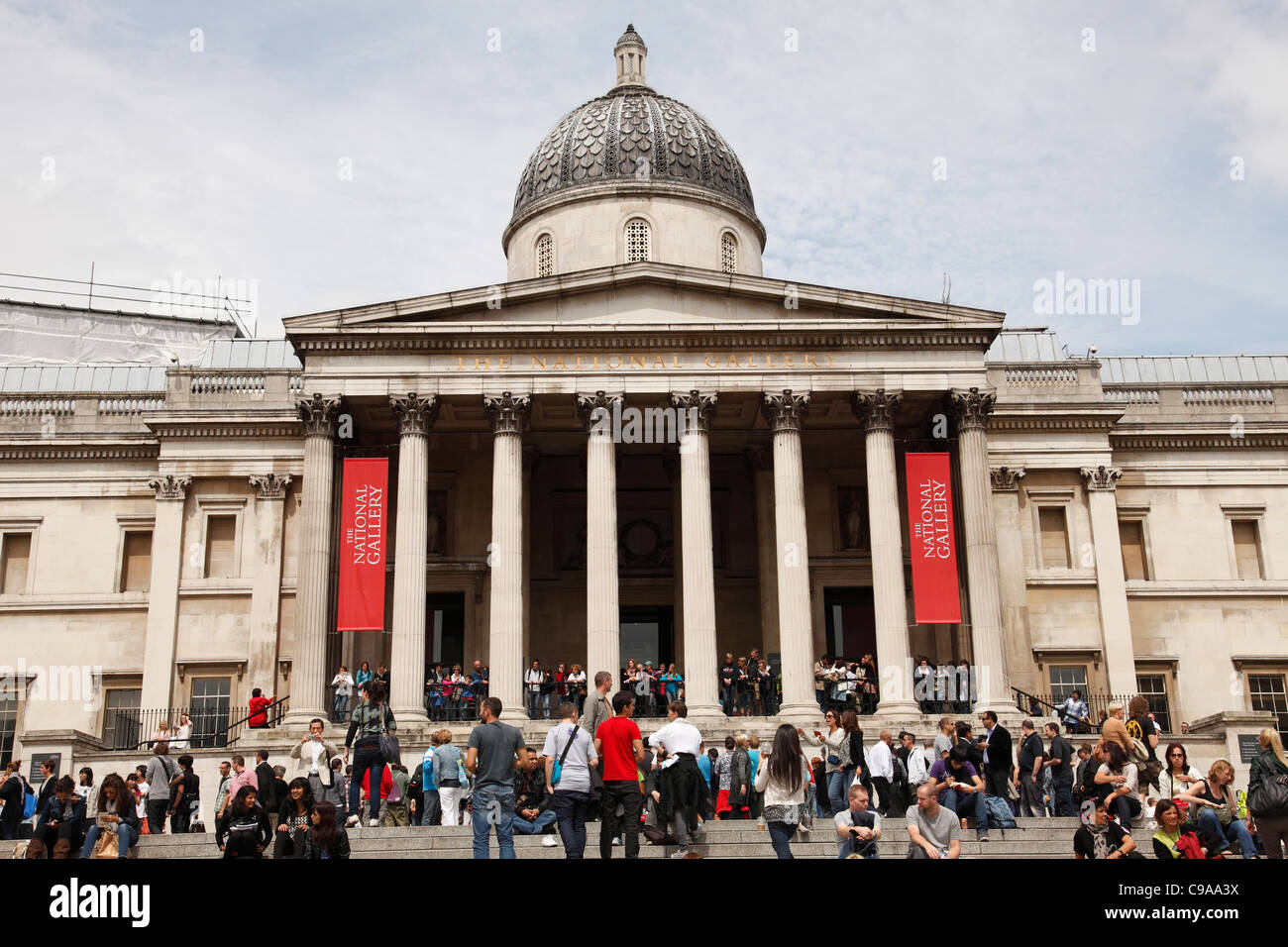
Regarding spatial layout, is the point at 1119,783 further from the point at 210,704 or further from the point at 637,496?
the point at 210,704

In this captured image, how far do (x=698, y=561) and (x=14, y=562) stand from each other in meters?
19.7

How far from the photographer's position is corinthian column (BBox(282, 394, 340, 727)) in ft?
→ 96.3

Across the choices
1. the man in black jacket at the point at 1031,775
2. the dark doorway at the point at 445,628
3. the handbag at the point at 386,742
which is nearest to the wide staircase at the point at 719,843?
the man in black jacket at the point at 1031,775

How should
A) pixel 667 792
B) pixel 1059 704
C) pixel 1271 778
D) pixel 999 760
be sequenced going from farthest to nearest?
pixel 1059 704 < pixel 999 760 < pixel 667 792 < pixel 1271 778

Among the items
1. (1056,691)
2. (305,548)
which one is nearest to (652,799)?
(305,548)

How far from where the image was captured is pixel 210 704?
34344 millimetres

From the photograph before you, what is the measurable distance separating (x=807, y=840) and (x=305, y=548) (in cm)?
1590

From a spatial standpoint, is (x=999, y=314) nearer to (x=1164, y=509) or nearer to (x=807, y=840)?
(x=1164, y=509)

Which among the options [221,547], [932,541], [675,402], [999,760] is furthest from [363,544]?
[999,760]

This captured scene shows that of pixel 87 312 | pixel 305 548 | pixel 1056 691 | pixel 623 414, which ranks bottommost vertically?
pixel 1056 691

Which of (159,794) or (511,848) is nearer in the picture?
(511,848)

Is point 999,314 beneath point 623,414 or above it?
above

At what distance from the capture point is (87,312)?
52656mm

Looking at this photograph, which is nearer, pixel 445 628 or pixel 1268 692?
pixel 445 628
